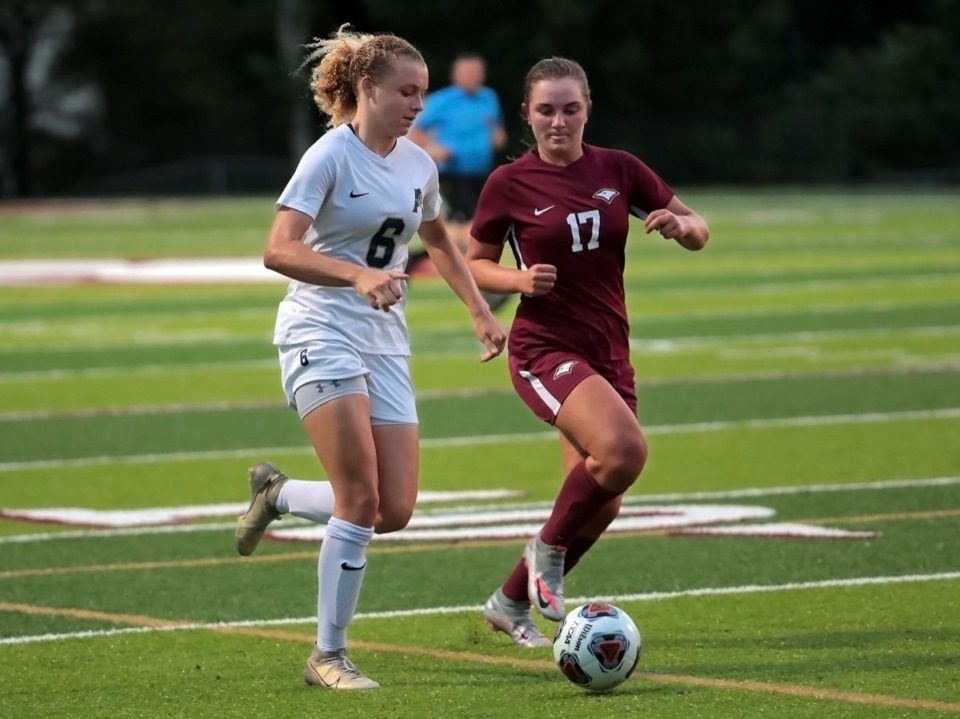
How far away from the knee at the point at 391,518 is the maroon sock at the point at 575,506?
643 mm

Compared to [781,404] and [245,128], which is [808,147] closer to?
[245,128]

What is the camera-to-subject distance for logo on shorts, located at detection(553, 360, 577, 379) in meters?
7.51

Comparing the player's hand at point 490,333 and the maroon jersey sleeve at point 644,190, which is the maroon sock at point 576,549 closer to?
the player's hand at point 490,333

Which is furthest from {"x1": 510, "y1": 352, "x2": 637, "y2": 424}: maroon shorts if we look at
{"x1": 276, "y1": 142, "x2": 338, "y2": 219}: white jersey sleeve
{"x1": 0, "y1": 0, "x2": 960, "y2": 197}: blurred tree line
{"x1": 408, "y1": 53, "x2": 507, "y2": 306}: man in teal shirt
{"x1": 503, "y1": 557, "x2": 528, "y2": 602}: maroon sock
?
{"x1": 0, "y1": 0, "x2": 960, "y2": 197}: blurred tree line

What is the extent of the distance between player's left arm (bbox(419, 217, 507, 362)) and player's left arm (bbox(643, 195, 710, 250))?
66cm

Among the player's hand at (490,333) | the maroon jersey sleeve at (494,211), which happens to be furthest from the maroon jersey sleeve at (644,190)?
the player's hand at (490,333)

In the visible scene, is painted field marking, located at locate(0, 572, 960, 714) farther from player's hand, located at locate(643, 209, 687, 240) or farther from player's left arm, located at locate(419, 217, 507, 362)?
player's hand, located at locate(643, 209, 687, 240)

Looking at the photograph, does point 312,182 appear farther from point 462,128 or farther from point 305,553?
point 462,128

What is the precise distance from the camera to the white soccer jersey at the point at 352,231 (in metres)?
6.92

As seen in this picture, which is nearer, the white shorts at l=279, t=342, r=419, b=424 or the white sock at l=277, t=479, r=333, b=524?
the white shorts at l=279, t=342, r=419, b=424

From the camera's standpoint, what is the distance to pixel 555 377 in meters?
7.52

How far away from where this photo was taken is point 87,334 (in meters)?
21.7

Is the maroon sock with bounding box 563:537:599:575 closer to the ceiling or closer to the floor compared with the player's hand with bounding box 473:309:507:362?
closer to the floor

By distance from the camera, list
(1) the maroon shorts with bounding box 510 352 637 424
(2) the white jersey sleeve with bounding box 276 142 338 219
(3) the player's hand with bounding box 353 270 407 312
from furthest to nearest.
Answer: (1) the maroon shorts with bounding box 510 352 637 424 → (2) the white jersey sleeve with bounding box 276 142 338 219 → (3) the player's hand with bounding box 353 270 407 312
